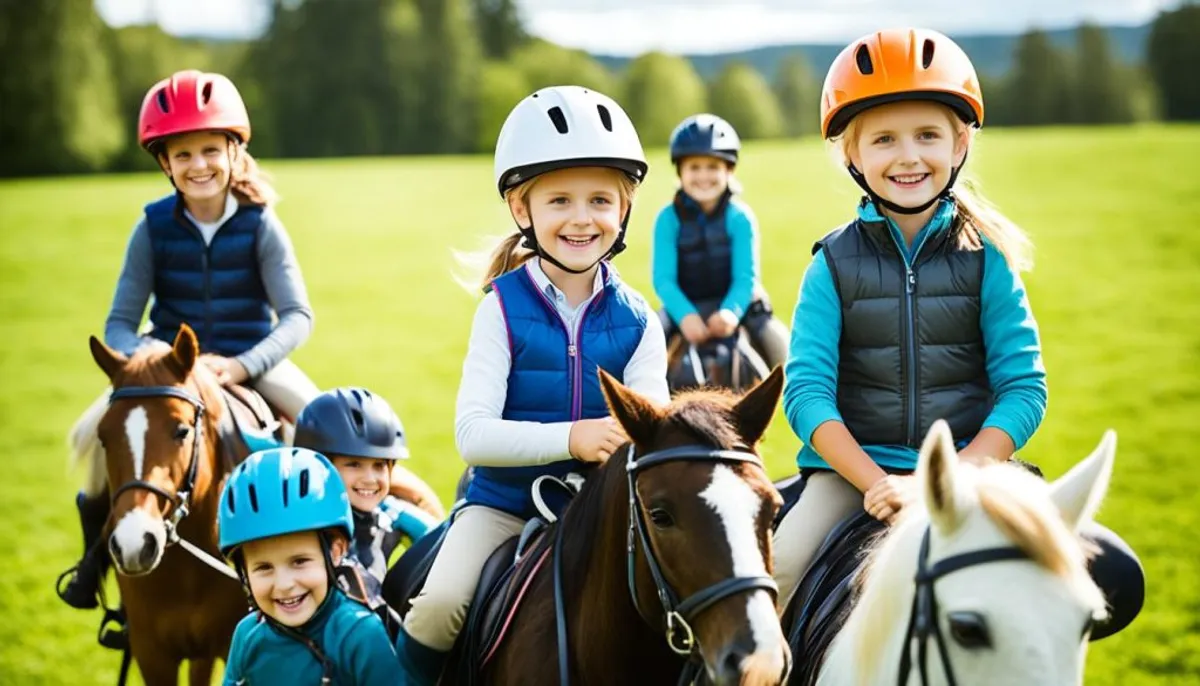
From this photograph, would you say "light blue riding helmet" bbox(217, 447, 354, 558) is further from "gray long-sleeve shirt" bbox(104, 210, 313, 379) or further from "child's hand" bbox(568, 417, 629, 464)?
"gray long-sleeve shirt" bbox(104, 210, 313, 379)

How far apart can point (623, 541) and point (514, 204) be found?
1440 millimetres

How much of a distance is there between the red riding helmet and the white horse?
4.40 m

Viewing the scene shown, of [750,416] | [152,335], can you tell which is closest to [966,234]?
[750,416]

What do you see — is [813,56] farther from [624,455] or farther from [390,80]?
[624,455]

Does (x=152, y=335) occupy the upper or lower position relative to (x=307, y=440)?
upper

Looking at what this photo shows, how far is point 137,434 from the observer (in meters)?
4.55

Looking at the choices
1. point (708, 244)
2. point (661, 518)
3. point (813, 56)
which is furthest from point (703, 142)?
point (813, 56)

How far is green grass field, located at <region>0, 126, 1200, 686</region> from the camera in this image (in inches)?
367

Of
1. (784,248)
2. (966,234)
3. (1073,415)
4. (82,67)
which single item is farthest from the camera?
(82,67)

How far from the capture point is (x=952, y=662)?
2.31 meters

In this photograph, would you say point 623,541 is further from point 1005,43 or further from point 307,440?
point 1005,43

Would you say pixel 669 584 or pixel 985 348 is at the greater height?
pixel 985 348

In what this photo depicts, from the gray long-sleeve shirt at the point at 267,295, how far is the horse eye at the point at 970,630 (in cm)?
420

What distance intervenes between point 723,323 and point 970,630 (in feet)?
20.4
